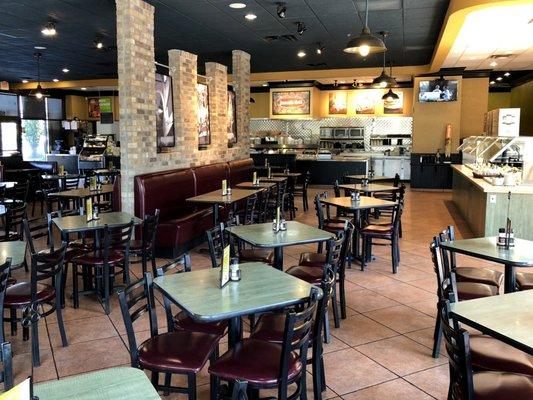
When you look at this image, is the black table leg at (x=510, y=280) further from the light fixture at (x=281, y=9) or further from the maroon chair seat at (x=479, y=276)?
the light fixture at (x=281, y=9)

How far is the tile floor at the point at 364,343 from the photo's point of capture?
11.4 ft

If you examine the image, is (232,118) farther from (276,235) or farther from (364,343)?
(364,343)

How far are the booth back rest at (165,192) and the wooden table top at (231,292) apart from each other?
12.1ft

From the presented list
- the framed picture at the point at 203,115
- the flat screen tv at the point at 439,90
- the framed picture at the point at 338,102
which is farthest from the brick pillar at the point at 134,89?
the framed picture at the point at 338,102

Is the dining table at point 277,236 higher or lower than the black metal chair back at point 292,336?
higher

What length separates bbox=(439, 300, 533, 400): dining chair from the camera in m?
2.21

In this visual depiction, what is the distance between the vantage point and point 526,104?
16.5 metres

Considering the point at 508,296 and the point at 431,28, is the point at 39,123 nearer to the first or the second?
the point at 431,28

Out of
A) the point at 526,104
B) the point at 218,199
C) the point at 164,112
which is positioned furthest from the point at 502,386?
the point at 526,104

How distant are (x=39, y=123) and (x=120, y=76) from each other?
12801 mm

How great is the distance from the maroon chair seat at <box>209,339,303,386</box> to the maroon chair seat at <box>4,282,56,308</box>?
6.45 ft

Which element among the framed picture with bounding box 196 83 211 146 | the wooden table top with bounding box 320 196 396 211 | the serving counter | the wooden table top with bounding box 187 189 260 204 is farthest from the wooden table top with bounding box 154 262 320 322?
the framed picture with bounding box 196 83 211 146

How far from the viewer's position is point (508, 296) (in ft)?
9.48

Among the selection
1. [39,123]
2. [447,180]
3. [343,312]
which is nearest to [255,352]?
[343,312]
